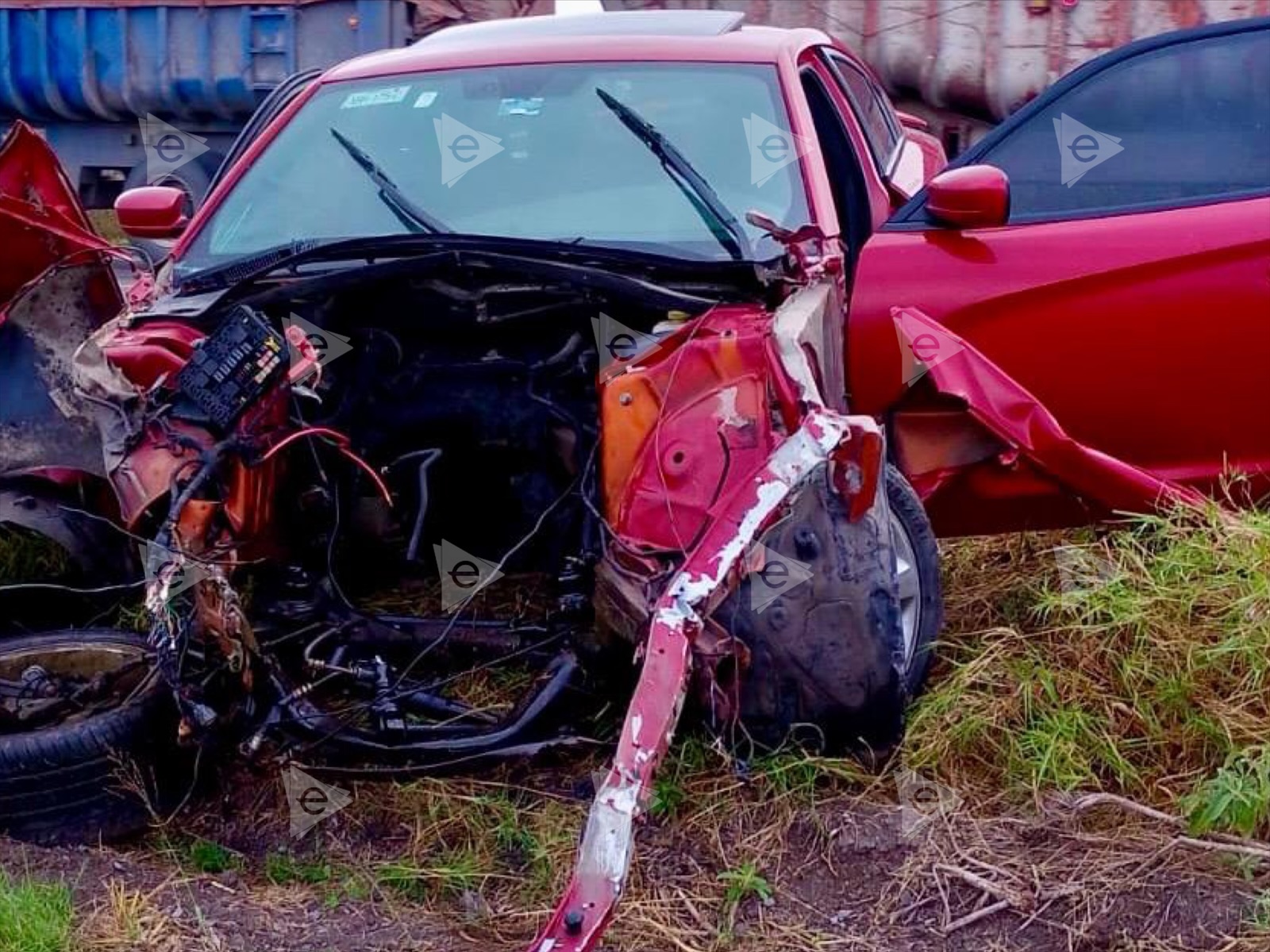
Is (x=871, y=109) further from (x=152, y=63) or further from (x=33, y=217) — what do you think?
(x=152, y=63)

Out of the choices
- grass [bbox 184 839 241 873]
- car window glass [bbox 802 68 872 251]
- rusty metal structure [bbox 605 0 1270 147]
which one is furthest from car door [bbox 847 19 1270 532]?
rusty metal structure [bbox 605 0 1270 147]

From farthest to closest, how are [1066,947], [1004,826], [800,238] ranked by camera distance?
[800,238]
[1004,826]
[1066,947]

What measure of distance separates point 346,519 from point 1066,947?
2.00 metres

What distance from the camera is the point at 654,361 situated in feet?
12.3

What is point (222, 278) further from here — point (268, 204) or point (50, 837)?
point (50, 837)

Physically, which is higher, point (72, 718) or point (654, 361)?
point (654, 361)

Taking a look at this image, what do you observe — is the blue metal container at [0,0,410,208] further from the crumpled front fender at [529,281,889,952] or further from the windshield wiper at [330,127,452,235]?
the crumpled front fender at [529,281,889,952]

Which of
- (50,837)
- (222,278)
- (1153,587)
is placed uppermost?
(222,278)

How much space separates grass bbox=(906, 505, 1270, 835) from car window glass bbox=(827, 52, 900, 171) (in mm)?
1981

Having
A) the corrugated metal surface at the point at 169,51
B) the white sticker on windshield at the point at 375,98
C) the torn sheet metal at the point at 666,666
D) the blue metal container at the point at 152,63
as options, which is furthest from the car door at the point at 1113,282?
the corrugated metal surface at the point at 169,51

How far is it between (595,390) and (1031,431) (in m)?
1.06

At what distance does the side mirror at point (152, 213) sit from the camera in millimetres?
4801

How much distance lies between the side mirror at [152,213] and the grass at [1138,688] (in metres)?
2.44

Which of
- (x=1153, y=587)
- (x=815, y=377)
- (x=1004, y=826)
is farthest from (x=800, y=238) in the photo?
(x=1004, y=826)
